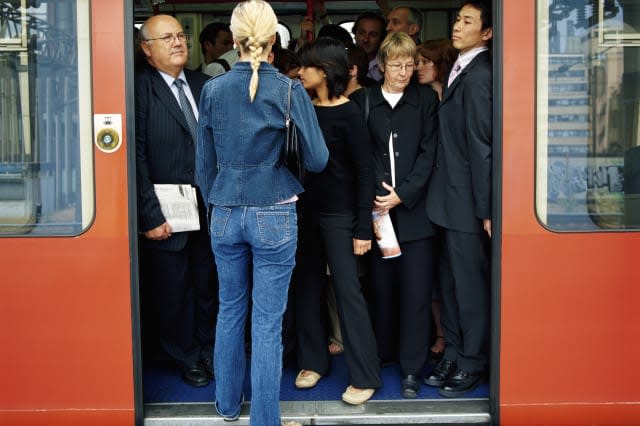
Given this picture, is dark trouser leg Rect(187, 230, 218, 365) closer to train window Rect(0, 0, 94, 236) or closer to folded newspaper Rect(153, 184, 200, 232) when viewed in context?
folded newspaper Rect(153, 184, 200, 232)

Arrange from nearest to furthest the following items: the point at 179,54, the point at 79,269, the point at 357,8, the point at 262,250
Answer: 1. the point at 262,250
2. the point at 79,269
3. the point at 179,54
4. the point at 357,8

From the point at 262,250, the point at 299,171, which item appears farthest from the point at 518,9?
the point at 262,250

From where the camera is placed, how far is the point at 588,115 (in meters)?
3.46

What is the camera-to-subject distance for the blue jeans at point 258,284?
127 inches

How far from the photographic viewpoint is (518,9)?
3.40 m

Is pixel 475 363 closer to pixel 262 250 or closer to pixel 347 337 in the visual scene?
pixel 347 337

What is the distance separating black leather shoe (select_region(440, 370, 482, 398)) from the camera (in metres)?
3.86

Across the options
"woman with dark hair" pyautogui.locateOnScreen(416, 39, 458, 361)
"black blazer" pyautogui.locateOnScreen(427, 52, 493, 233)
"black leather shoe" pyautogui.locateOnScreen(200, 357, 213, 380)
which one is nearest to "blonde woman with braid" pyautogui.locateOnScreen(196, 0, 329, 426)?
"black leather shoe" pyautogui.locateOnScreen(200, 357, 213, 380)

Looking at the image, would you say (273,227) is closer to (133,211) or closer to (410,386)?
(133,211)

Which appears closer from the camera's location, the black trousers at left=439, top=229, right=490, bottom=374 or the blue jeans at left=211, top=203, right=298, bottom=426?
the blue jeans at left=211, top=203, right=298, bottom=426

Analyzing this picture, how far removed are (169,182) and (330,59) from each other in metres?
0.99

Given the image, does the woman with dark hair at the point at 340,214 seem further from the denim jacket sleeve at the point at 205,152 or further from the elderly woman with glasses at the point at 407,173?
the denim jacket sleeve at the point at 205,152

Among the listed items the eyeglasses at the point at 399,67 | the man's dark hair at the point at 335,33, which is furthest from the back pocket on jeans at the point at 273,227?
the man's dark hair at the point at 335,33

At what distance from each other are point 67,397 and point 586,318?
231 centimetres
